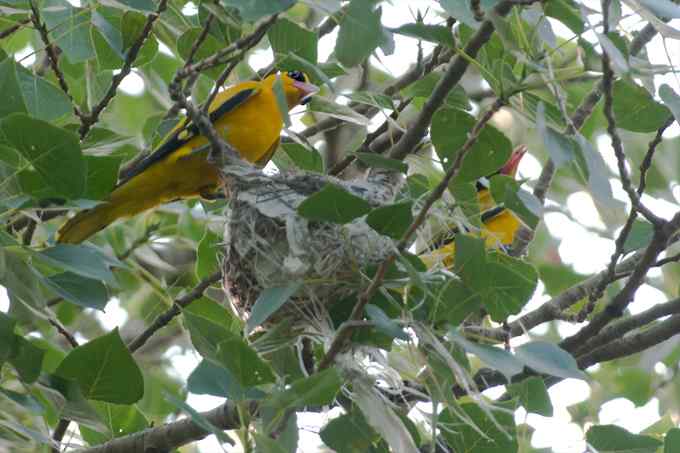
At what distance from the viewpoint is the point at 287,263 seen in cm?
294

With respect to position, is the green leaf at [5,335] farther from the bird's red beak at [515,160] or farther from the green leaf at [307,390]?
the bird's red beak at [515,160]

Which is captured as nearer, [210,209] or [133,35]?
[133,35]

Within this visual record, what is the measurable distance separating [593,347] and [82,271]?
1.69m

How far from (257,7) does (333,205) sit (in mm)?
485

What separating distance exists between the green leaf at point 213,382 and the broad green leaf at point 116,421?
3.66 ft

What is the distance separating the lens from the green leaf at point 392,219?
7.81ft

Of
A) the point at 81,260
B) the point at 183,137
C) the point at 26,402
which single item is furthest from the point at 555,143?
the point at 183,137

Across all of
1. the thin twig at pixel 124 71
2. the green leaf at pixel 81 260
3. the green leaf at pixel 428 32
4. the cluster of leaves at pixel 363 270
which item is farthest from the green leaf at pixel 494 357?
the thin twig at pixel 124 71

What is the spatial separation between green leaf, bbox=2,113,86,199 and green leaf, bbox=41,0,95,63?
2.40ft

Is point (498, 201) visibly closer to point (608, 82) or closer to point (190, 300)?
point (608, 82)

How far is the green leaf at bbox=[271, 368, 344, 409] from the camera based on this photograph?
2074mm

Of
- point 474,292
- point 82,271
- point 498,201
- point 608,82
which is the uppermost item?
point 608,82

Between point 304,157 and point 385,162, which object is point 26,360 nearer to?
point 385,162

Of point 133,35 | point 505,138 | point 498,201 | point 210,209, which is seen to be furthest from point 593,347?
point 133,35
